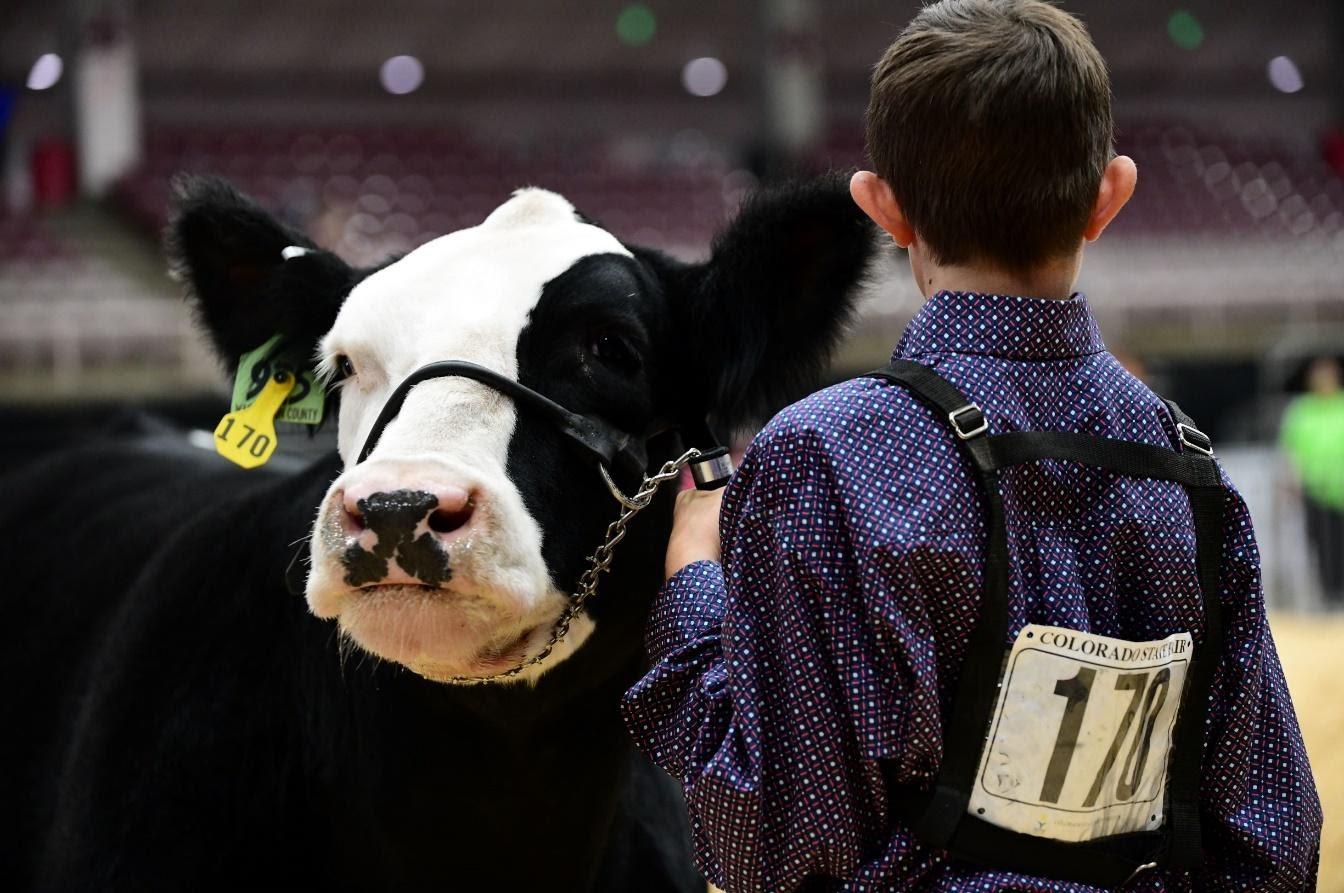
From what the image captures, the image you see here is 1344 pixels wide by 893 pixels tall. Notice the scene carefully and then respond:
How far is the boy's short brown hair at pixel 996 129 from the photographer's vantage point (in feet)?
4.05

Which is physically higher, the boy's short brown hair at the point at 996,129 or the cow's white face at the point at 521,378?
the boy's short brown hair at the point at 996,129

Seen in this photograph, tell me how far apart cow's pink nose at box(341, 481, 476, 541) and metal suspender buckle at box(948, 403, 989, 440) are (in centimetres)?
50

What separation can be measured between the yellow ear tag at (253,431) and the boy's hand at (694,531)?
29.3 inches

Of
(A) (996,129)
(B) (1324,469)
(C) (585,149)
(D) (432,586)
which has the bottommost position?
(C) (585,149)

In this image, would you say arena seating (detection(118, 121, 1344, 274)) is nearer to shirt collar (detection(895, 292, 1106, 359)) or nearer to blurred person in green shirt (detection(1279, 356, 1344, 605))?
blurred person in green shirt (detection(1279, 356, 1344, 605))

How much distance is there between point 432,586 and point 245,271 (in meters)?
0.98

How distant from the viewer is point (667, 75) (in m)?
20.7

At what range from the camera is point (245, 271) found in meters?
2.24

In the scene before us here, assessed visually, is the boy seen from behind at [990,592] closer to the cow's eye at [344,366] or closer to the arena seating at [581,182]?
the cow's eye at [344,366]

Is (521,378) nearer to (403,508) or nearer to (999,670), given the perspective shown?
(403,508)

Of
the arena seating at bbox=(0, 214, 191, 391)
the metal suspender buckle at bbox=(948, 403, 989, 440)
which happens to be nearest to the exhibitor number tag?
the metal suspender buckle at bbox=(948, 403, 989, 440)

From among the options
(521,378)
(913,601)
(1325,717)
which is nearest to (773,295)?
(521,378)

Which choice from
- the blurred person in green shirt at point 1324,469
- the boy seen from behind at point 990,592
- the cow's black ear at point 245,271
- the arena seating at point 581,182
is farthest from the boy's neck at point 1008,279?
the arena seating at point 581,182

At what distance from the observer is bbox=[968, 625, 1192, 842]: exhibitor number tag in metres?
1.19
